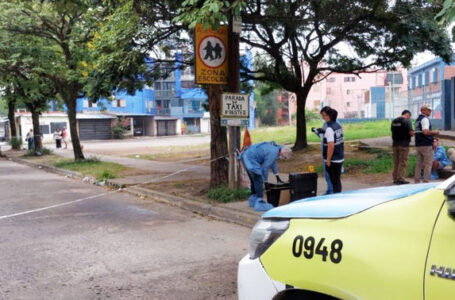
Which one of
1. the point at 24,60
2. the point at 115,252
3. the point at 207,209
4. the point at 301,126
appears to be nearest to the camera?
the point at 115,252

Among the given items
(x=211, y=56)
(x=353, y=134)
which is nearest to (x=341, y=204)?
(x=211, y=56)

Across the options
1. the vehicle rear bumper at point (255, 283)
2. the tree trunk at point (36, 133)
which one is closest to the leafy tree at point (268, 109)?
the tree trunk at point (36, 133)

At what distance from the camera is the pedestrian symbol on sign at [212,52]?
29.8ft

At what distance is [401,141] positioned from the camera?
9.55m

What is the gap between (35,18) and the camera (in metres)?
17.6

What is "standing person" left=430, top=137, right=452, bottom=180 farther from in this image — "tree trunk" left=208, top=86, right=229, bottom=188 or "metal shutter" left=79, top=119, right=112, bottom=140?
"metal shutter" left=79, top=119, right=112, bottom=140

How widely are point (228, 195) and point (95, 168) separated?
387 inches

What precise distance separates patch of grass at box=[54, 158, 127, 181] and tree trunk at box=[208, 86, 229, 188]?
5.76 meters

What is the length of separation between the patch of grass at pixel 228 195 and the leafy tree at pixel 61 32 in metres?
8.94

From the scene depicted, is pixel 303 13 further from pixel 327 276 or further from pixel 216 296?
pixel 327 276

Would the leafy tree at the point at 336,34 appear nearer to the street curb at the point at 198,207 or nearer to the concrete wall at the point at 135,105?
the street curb at the point at 198,207

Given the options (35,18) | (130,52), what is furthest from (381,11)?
(35,18)

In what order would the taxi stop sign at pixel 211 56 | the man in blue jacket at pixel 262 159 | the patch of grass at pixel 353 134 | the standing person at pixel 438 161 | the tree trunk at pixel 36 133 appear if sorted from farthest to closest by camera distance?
the tree trunk at pixel 36 133
the patch of grass at pixel 353 134
the standing person at pixel 438 161
the taxi stop sign at pixel 211 56
the man in blue jacket at pixel 262 159

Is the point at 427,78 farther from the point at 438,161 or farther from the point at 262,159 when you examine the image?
the point at 262,159
